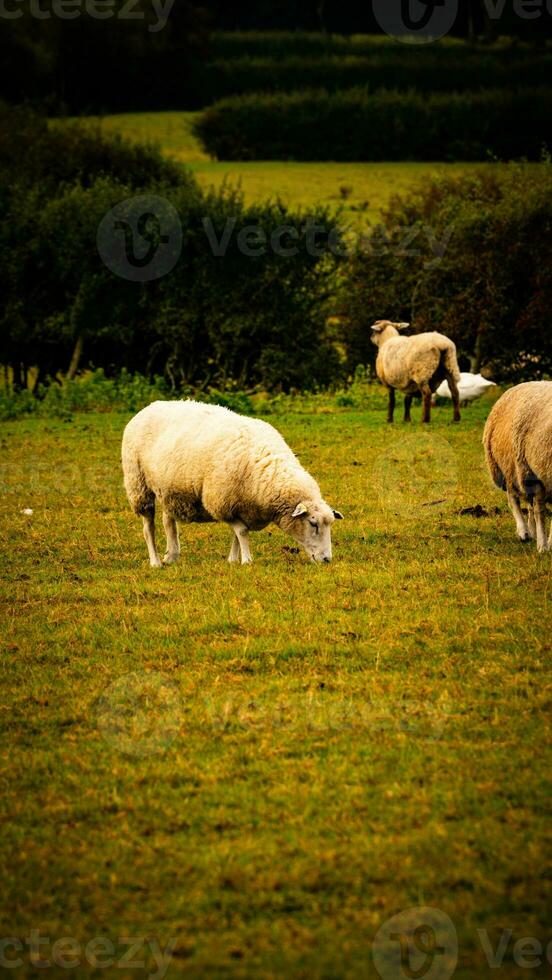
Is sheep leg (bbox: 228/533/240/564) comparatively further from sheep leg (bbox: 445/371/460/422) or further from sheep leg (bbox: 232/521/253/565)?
sheep leg (bbox: 445/371/460/422)

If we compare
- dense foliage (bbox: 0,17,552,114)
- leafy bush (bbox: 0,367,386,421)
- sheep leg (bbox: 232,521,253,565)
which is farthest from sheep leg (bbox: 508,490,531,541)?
dense foliage (bbox: 0,17,552,114)

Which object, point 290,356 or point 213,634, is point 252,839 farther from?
point 290,356

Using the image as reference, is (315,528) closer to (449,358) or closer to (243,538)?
(243,538)

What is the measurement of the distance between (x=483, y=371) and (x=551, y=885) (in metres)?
26.3

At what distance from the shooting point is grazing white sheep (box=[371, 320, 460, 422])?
21344 mm

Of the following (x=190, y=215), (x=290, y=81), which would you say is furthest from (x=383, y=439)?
(x=290, y=81)

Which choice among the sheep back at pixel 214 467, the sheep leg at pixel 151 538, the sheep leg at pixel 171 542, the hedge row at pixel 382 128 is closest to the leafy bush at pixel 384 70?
the hedge row at pixel 382 128

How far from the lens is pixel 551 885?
4.83m

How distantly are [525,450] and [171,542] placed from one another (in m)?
3.56

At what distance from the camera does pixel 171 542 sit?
1143cm

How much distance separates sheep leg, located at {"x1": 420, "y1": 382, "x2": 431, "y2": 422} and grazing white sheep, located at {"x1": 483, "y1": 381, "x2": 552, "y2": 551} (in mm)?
10010

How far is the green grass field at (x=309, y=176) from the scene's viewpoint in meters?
49.0

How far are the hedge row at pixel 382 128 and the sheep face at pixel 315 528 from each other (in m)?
51.2

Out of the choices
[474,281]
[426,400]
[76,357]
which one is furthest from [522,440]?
[76,357]
